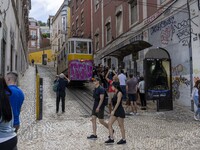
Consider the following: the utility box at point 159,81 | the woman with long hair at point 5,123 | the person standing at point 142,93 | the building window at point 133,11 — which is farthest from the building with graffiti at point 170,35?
the woman with long hair at point 5,123

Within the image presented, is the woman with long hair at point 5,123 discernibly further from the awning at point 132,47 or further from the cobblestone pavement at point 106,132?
the awning at point 132,47

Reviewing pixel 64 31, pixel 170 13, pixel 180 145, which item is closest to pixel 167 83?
pixel 170 13

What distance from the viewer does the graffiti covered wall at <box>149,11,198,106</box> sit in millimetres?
13211

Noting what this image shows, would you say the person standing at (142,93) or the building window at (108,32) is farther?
the building window at (108,32)

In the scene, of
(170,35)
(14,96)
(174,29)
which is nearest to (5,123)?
(14,96)

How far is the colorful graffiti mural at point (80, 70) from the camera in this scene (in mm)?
19203

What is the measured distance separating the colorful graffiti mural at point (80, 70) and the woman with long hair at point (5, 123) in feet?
52.3

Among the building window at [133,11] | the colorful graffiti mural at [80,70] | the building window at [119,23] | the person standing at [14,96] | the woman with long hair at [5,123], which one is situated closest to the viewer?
the woman with long hair at [5,123]

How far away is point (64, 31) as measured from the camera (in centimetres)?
5050

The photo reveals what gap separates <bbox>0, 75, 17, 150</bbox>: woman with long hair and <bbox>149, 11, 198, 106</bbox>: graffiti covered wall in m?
11.1

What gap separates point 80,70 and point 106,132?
11284 mm

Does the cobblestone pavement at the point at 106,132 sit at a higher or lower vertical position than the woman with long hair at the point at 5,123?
lower

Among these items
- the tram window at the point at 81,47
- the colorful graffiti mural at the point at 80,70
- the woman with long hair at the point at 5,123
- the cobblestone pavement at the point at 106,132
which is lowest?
the cobblestone pavement at the point at 106,132

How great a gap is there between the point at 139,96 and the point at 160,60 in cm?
205
